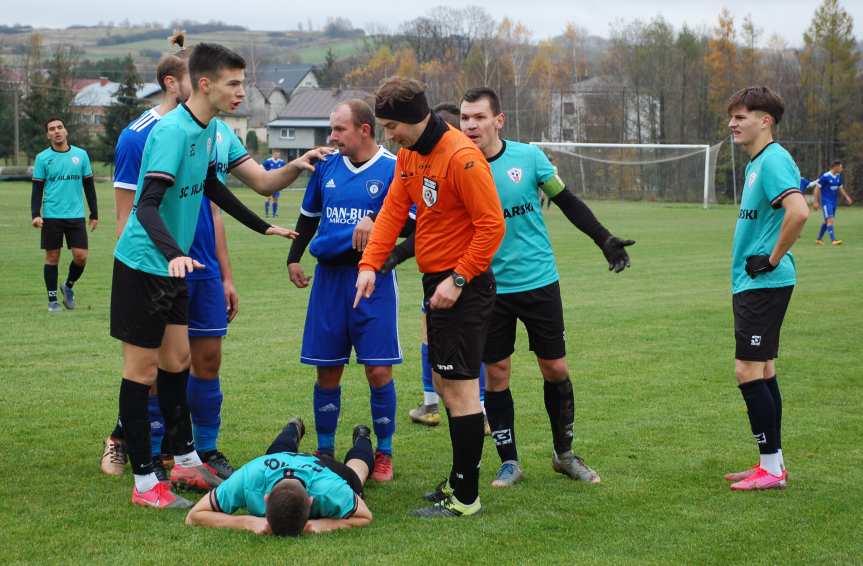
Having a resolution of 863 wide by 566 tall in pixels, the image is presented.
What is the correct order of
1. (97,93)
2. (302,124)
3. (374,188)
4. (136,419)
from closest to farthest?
1. (136,419)
2. (374,188)
3. (302,124)
4. (97,93)

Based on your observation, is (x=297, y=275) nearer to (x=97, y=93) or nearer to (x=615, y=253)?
(x=615, y=253)

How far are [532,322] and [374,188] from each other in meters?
1.30

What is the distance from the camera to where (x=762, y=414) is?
20.0 feet

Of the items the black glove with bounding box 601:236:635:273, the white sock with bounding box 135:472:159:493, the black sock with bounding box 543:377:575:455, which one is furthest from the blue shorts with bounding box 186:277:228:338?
the black glove with bounding box 601:236:635:273

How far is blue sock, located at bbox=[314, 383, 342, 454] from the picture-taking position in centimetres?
636

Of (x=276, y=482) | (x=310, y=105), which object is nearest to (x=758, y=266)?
(x=276, y=482)

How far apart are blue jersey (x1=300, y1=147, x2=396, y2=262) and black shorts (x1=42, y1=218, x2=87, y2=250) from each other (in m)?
8.83

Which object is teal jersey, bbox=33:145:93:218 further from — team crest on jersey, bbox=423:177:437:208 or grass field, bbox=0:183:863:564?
team crest on jersey, bbox=423:177:437:208

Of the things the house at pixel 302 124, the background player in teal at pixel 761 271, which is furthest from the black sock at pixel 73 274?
the house at pixel 302 124

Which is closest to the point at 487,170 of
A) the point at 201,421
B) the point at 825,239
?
the point at 201,421

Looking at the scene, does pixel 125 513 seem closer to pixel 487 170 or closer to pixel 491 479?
pixel 491 479

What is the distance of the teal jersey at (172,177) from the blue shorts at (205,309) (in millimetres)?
559

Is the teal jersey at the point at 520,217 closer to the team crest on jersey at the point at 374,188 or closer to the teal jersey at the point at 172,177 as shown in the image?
the team crest on jersey at the point at 374,188

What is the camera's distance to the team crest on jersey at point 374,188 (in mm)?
6254
